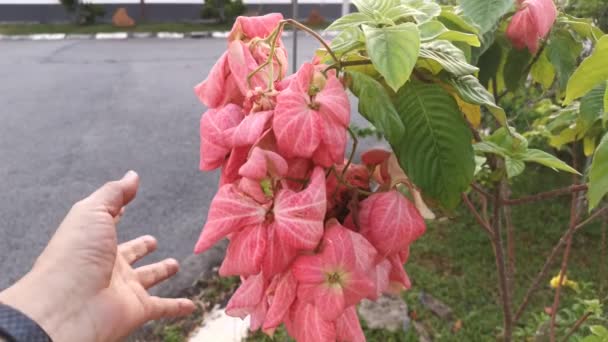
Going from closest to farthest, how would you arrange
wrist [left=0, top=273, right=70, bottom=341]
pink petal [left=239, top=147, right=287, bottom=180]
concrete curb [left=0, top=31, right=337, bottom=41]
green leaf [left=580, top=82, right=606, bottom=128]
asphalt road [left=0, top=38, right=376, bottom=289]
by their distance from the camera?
pink petal [left=239, top=147, right=287, bottom=180]
green leaf [left=580, top=82, right=606, bottom=128]
wrist [left=0, top=273, right=70, bottom=341]
asphalt road [left=0, top=38, right=376, bottom=289]
concrete curb [left=0, top=31, right=337, bottom=41]

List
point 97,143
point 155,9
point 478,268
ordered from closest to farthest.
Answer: point 478,268 < point 97,143 < point 155,9

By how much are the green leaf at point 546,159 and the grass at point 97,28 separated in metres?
9.56

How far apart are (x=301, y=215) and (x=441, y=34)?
21cm

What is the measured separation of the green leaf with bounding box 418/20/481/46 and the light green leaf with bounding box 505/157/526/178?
205 millimetres

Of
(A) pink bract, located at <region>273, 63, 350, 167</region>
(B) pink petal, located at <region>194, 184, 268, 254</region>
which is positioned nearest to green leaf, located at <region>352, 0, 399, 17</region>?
(A) pink bract, located at <region>273, 63, 350, 167</region>

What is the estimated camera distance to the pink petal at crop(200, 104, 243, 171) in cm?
44

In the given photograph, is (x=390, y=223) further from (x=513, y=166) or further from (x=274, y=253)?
(x=513, y=166)

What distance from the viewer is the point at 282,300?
426mm

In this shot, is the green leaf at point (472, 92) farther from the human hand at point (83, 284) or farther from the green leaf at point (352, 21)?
the human hand at point (83, 284)

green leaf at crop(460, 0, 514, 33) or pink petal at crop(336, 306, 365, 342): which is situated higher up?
green leaf at crop(460, 0, 514, 33)

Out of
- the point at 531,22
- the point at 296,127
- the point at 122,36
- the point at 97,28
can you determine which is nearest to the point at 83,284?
the point at 296,127

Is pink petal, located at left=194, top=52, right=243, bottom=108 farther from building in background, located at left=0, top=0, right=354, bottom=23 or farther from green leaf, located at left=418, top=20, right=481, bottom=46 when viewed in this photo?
building in background, located at left=0, top=0, right=354, bottom=23

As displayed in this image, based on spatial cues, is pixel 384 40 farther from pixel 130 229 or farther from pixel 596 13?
pixel 130 229

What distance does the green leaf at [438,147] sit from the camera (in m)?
0.44
